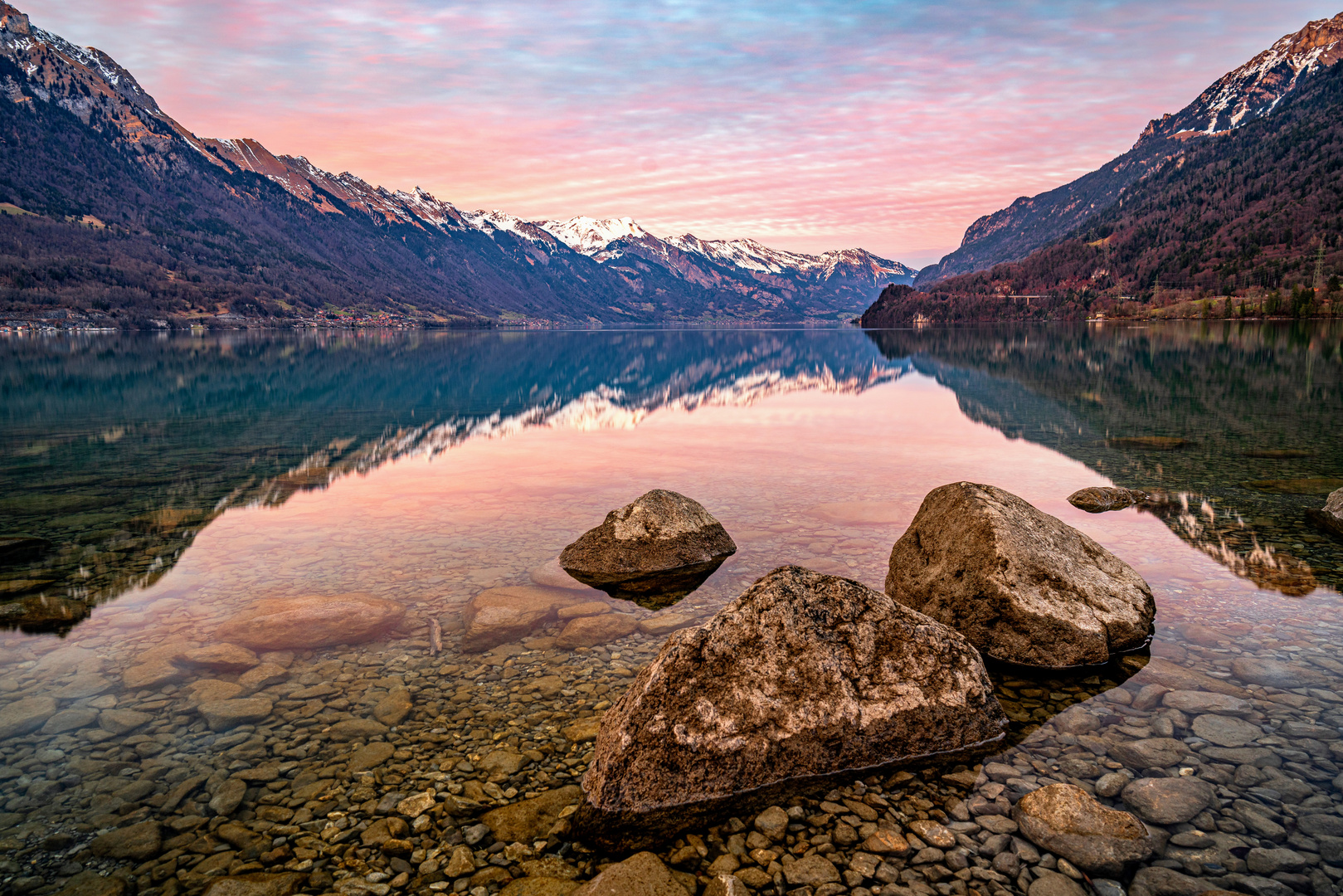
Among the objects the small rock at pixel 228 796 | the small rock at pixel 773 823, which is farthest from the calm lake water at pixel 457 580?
the small rock at pixel 773 823

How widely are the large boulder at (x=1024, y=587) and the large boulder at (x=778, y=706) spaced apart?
2.27m

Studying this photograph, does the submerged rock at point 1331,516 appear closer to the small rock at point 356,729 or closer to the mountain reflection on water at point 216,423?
the small rock at point 356,729

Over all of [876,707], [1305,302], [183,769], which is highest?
[1305,302]

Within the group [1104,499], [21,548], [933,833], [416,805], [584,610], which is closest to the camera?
[933,833]

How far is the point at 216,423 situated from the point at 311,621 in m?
36.0

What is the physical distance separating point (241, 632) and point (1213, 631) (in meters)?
16.4

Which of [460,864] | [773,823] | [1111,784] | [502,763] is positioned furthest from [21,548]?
[1111,784]

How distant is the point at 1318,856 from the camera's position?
6473 millimetres

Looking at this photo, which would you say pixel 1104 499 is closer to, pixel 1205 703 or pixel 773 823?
pixel 1205 703

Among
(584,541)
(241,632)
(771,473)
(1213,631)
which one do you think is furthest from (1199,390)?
(241,632)

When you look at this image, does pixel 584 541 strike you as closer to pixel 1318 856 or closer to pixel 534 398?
pixel 1318 856

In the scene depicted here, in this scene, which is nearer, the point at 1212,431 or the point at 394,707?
the point at 394,707

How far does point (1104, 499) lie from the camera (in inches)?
786

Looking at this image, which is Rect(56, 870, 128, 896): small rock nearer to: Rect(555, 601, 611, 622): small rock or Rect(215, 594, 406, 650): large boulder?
Rect(215, 594, 406, 650): large boulder
